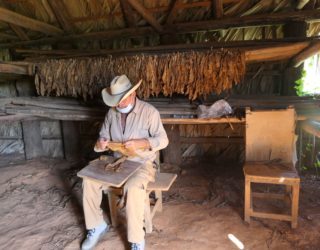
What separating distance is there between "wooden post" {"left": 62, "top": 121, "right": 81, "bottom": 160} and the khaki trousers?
2895 millimetres

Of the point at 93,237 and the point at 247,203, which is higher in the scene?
the point at 247,203

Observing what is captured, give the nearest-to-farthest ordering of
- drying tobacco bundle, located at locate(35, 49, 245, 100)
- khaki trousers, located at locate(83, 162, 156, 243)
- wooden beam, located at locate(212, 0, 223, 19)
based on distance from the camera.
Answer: khaki trousers, located at locate(83, 162, 156, 243)
drying tobacco bundle, located at locate(35, 49, 245, 100)
wooden beam, located at locate(212, 0, 223, 19)

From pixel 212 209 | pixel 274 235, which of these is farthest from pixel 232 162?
pixel 274 235

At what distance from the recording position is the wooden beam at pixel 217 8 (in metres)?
3.91

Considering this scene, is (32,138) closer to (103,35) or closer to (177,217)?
(103,35)

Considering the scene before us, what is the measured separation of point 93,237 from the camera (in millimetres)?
2742

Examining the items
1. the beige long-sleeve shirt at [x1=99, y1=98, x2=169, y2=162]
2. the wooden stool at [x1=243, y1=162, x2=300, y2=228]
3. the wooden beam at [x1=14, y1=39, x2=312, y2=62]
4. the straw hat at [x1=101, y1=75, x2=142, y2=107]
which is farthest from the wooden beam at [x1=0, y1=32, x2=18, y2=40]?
the wooden stool at [x1=243, y1=162, x2=300, y2=228]

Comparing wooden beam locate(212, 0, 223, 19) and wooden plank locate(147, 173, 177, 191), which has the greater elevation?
wooden beam locate(212, 0, 223, 19)

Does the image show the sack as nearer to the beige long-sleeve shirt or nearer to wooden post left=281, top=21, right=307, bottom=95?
the beige long-sleeve shirt

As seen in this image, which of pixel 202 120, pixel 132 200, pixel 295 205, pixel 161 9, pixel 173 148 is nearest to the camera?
pixel 132 200

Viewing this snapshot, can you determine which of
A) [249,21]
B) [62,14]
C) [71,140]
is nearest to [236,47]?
[249,21]

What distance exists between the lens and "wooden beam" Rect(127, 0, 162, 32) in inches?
149

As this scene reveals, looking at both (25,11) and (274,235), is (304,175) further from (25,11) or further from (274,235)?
(25,11)

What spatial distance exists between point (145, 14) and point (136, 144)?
2291mm
